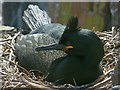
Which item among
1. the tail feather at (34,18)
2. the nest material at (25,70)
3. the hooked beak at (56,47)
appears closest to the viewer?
the nest material at (25,70)

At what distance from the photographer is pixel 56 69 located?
1.42 meters

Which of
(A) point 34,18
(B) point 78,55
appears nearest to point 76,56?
(B) point 78,55

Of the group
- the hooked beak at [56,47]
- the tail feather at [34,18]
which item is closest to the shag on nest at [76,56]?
the hooked beak at [56,47]

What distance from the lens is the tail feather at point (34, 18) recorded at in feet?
6.07

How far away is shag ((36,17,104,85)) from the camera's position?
1.38 m

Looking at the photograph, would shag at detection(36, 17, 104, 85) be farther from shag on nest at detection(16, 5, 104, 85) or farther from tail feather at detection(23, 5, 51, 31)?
tail feather at detection(23, 5, 51, 31)

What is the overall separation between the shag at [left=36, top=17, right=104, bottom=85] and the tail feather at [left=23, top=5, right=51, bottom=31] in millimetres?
456

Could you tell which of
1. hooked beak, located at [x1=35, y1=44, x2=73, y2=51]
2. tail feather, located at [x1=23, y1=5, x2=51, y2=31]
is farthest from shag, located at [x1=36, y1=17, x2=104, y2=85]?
tail feather, located at [x1=23, y1=5, x2=51, y2=31]

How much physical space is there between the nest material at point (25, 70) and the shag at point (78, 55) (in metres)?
0.04

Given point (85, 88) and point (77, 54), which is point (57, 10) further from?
point (85, 88)

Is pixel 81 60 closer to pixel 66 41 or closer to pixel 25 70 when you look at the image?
pixel 66 41

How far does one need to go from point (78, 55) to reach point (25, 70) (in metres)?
0.25

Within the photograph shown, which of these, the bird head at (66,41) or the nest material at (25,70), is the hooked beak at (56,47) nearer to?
the bird head at (66,41)

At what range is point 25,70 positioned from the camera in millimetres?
1540
